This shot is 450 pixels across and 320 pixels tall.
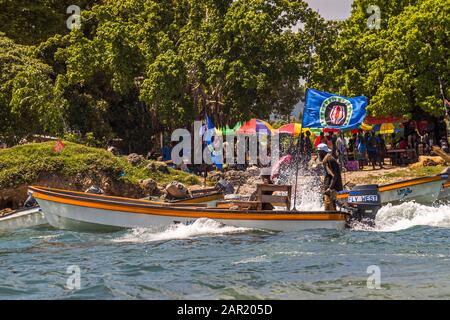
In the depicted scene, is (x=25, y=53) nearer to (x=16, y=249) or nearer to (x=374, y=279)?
(x=16, y=249)

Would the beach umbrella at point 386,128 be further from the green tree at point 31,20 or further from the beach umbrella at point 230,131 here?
the green tree at point 31,20

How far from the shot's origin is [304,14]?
38.8 meters

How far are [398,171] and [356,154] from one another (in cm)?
287

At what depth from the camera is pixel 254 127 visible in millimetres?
36750

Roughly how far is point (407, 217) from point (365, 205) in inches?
95.8

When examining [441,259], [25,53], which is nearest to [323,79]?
[25,53]

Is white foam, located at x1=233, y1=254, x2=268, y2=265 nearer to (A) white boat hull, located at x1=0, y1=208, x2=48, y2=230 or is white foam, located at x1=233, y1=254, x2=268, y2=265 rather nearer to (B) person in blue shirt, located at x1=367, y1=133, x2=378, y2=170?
(A) white boat hull, located at x1=0, y1=208, x2=48, y2=230

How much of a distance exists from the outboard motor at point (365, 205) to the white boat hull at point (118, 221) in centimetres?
59

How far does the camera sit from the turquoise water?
1176cm

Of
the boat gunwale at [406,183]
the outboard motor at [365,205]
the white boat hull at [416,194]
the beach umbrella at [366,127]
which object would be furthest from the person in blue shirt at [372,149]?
the outboard motor at [365,205]

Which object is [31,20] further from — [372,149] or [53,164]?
[372,149]

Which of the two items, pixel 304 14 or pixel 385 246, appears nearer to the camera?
pixel 385 246

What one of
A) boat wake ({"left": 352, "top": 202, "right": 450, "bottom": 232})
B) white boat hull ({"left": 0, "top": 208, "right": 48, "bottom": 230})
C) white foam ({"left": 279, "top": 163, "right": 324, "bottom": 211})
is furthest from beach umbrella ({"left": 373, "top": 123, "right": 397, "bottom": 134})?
white boat hull ({"left": 0, "top": 208, "right": 48, "bottom": 230})

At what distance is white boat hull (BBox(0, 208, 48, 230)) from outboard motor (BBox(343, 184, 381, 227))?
866cm
